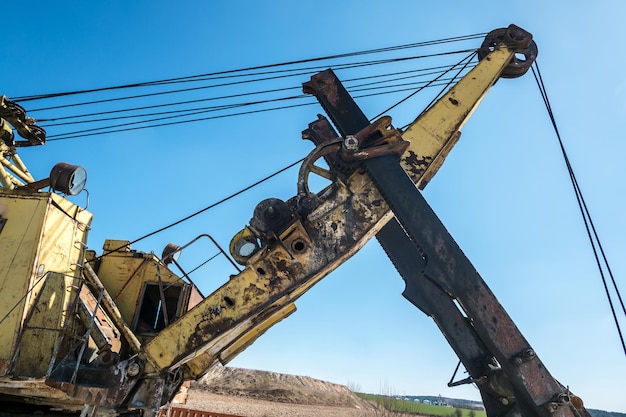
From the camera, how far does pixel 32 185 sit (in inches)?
233

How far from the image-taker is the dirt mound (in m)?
36.2

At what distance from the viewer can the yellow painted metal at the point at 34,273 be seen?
4645 mm

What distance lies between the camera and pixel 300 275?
4402mm

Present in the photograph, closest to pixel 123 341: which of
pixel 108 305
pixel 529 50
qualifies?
pixel 108 305

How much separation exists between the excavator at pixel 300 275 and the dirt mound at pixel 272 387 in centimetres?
3081

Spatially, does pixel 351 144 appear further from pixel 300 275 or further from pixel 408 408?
pixel 408 408

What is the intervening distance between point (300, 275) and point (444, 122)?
2361mm

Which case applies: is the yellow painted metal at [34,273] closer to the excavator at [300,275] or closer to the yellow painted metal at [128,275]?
the excavator at [300,275]

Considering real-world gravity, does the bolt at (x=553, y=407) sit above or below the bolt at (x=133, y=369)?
above

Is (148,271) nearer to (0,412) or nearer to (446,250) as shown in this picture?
(0,412)

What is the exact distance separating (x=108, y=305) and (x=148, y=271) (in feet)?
3.10

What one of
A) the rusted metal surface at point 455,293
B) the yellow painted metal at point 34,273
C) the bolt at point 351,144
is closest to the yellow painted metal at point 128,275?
the yellow painted metal at point 34,273

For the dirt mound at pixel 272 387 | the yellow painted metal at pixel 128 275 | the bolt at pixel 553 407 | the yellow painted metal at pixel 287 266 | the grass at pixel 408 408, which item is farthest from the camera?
the dirt mound at pixel 272 387

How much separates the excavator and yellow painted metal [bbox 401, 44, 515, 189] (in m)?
0.01
